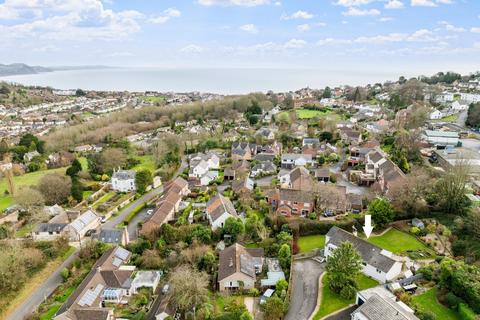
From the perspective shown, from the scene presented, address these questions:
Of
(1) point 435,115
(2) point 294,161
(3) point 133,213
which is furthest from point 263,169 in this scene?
(1) point 435,115

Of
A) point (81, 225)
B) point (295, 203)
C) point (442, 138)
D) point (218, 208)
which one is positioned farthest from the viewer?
point (442, 138)

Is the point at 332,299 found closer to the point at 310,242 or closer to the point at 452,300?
the point at 452,300

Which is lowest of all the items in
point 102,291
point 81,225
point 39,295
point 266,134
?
point 39,295

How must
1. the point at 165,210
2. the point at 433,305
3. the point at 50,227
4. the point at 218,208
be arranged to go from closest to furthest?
1. the point at 433,305
2. the point at 50,227
3. the point at 218,208
4. the point at 165,210

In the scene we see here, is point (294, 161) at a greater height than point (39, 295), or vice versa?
point (294, 161)

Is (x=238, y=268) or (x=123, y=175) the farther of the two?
(x=123, y=175)

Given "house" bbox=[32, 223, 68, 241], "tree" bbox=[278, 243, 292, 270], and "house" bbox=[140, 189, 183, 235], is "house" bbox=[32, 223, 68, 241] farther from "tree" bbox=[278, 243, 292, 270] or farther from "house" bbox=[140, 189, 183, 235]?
"tree" bbox=[278, 243, 292, 270]

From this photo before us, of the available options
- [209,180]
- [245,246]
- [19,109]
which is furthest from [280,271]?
[19,109]
